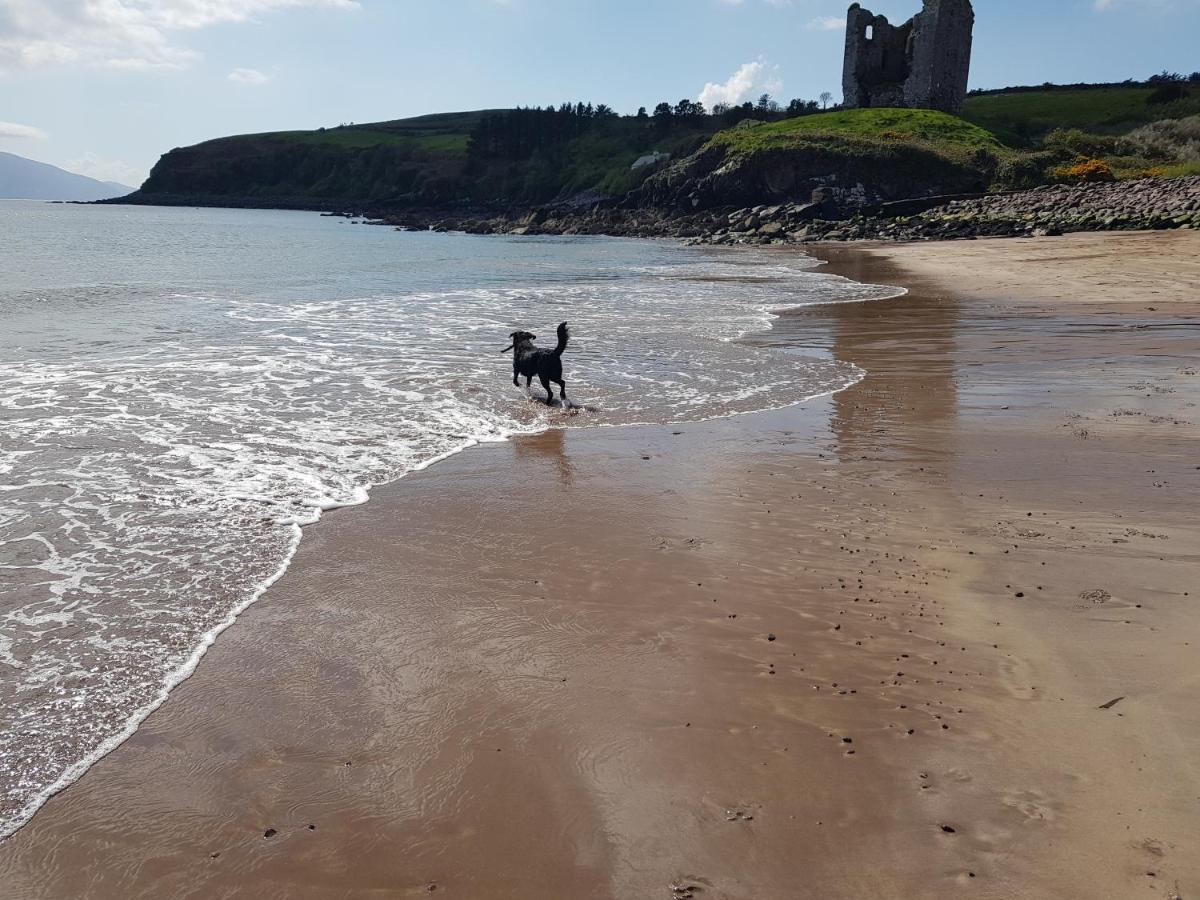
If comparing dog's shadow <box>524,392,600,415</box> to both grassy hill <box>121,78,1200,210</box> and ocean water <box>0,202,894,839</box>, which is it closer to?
ocean water <box>0,202,894,839</box>

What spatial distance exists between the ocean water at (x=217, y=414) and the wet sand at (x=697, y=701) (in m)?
0.41

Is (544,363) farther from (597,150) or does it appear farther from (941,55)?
(597,150)

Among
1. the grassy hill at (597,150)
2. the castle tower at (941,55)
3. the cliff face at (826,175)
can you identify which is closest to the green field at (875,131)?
the grassy hill at (597,150)

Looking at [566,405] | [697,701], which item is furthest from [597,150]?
[697,701]

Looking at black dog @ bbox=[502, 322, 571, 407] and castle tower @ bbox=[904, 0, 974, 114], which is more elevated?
castle tower @ bbox=[904, 0, 974, 114]

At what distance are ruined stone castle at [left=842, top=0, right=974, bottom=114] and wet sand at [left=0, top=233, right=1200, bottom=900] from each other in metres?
72.1

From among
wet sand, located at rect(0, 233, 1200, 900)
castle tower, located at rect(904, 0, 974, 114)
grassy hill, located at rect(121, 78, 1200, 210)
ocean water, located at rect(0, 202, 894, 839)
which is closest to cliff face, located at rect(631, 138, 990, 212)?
grassy hill, located at rect(121, 78, 1200, 210)

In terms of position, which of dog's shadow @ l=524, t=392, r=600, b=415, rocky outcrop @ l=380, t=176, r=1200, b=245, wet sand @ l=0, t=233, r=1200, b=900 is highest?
rocky outcrop @ l=380, t=176, r=1200, b=245

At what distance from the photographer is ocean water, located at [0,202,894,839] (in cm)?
439

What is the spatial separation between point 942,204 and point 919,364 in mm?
39873

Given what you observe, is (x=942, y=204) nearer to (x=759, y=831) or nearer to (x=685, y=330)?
(x=685, y=330)

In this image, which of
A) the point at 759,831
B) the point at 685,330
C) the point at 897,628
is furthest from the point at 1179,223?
the point at 759,831

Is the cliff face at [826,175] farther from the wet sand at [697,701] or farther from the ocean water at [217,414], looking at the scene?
the wet sand at [697,701]

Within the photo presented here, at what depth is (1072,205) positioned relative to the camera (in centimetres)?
3750
